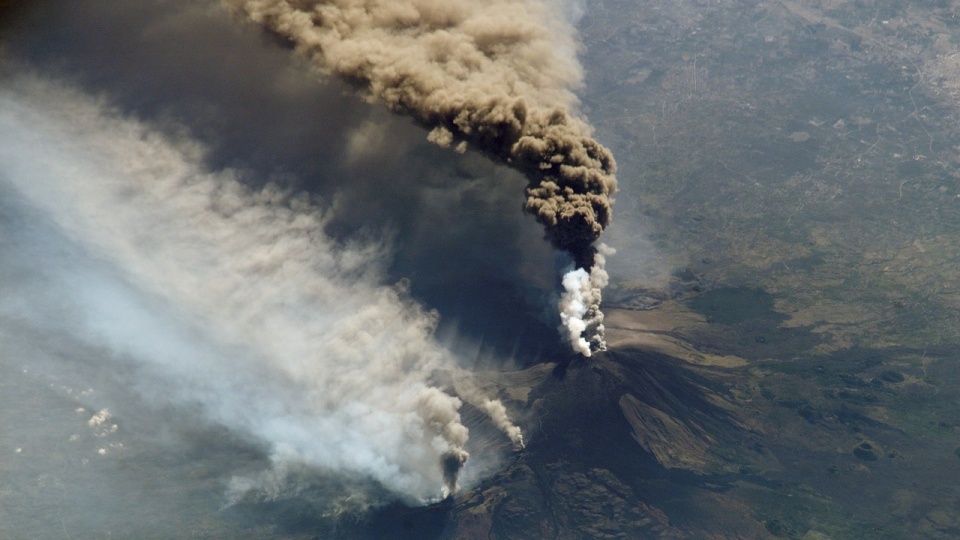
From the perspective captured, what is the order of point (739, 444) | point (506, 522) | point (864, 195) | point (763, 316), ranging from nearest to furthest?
point (506, 522)
point (739, 444)
point (763, 316)
point (864, 195)

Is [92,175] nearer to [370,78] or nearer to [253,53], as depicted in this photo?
[253,53]

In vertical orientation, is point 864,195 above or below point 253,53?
above

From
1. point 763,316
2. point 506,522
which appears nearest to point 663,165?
point 763,316

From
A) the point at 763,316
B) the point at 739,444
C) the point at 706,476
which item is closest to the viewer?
the point at 706,476
